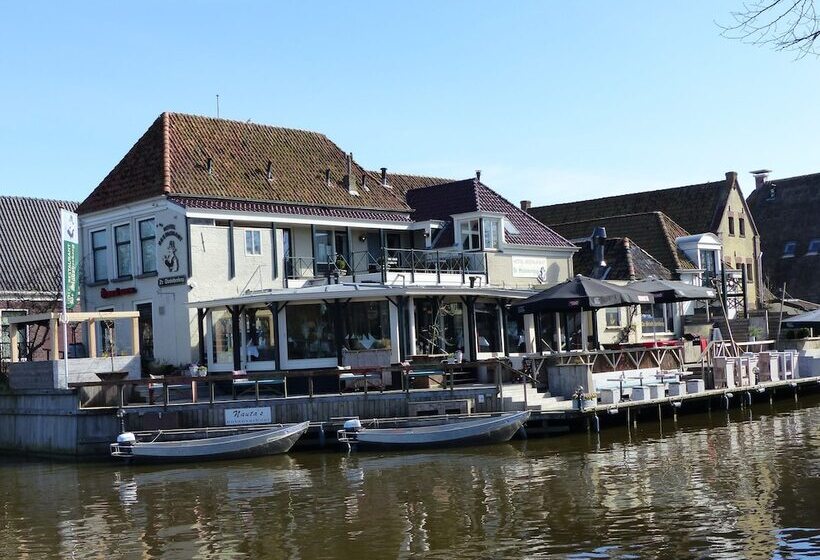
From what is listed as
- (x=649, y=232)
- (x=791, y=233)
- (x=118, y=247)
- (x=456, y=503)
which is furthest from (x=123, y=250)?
(x=791, y=233)

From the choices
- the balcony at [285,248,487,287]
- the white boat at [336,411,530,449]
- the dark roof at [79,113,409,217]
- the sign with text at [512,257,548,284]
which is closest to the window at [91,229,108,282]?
the dark roof at [79,113,409,217]

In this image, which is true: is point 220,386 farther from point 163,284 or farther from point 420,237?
point 420,237

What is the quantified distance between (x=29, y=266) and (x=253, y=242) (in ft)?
37.6

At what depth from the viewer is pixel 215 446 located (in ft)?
81.3

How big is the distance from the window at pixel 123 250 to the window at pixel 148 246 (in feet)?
2.69

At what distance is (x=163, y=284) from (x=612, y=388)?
1395 cm

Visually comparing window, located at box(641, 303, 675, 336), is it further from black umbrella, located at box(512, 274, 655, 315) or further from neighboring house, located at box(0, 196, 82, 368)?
neighboring house, located at box(0, 196, 82, 368)

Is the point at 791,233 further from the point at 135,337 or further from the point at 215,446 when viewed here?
the point at 215,446

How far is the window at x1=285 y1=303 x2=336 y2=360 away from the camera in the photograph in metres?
31.0

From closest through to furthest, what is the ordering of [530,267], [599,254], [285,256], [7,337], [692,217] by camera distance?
[285,256], [7,337], [530,267], [599,254], [692,217]

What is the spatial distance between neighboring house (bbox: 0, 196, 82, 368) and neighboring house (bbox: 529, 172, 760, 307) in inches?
923

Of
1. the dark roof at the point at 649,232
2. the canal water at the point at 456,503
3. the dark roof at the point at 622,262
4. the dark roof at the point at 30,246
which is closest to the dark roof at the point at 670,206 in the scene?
the dark roof at the point at 649,232

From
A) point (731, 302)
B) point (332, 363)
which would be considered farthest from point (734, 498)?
point (731, 302)

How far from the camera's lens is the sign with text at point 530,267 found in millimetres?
38750
